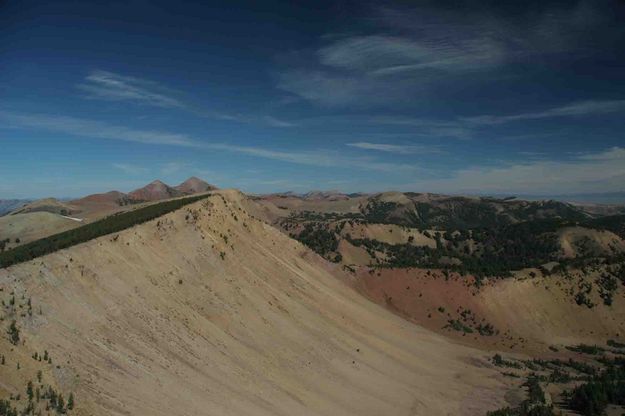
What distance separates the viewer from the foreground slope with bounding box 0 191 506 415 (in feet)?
69.1

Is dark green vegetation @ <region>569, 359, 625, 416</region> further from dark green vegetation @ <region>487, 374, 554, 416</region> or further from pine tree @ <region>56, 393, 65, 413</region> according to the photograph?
pine tree @ <region>56, 393, 65, 413</region>

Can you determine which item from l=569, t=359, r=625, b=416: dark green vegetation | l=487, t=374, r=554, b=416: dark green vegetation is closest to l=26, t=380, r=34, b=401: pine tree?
l=487, t=374, r=554, b=416: dark green vegetation

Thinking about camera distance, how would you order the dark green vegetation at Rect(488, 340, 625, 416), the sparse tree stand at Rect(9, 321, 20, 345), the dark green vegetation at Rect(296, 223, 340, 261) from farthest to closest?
the dark green vegetation at Rect(296, 223, 340, 261), the dark green vegetation at Rect(488, 340, 625, 416), the sparse tree stand at Rect(9, 321, 20, 345)

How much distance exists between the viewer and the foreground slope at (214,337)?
2106cm

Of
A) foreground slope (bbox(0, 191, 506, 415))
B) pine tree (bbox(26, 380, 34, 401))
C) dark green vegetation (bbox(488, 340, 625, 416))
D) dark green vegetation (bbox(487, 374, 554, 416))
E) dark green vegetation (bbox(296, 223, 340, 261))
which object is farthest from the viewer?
dark green vegetation (bbox(296, 223, 340, 261))

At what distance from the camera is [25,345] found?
62.7ft

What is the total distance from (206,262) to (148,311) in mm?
10444

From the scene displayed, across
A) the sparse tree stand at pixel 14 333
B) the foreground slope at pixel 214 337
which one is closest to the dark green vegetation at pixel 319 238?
the foreground slope at pixel 214 337

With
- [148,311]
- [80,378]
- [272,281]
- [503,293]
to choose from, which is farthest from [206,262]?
[503,293]

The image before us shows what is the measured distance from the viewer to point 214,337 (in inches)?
1168

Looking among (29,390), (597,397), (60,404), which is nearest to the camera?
(29,390)

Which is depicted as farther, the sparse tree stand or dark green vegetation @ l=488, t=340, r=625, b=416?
dark green vegetation @ l=488, t=340, r=625, b=416

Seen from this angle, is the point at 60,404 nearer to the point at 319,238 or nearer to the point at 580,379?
the point at 580,379

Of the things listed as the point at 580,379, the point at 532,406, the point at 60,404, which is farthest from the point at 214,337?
the point at 580,379
